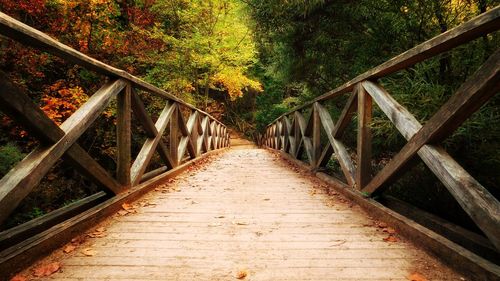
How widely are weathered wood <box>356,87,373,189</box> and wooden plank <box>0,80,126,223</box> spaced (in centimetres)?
252

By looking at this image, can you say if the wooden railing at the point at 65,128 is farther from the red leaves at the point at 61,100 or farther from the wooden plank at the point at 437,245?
the red leaves at the point at 61,100

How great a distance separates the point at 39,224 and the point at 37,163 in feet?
1.55

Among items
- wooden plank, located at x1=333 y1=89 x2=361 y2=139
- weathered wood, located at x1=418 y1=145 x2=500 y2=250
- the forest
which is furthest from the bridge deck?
the forest

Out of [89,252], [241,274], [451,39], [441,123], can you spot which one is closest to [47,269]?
[89,252]

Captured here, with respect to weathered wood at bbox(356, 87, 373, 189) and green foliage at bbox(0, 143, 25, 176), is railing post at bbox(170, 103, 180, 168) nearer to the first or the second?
weathered wood at bbox(356, 87, 373, 189)

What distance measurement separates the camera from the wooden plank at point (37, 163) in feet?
5.30

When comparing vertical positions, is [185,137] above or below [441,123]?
below

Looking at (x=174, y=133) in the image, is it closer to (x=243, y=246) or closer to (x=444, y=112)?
(x=243, y=246)

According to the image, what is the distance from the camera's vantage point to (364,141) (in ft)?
10.3

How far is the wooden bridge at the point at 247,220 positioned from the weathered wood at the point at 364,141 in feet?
0.04

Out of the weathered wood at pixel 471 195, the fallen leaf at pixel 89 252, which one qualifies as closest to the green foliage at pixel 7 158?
the fallen leaf at pixel 89 252

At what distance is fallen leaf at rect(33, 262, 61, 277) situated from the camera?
1666mm

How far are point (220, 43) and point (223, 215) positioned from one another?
10536mm

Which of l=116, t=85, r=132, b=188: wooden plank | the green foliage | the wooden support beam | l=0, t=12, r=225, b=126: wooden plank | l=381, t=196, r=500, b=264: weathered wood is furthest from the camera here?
the green foliage
